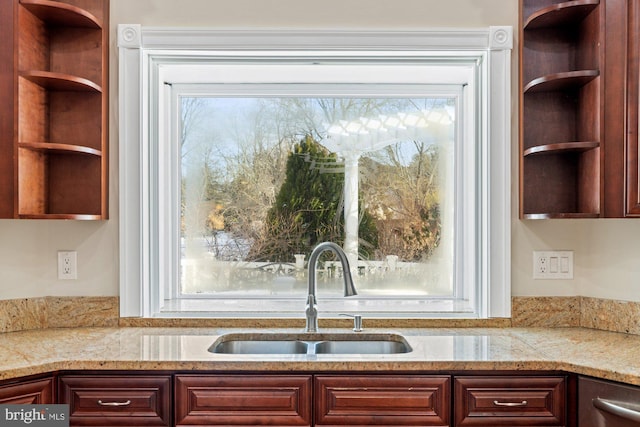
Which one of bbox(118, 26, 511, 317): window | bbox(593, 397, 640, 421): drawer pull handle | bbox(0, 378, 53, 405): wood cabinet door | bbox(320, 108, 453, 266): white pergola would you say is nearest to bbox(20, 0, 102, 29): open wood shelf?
bbox(118, 26, 511, 317): window

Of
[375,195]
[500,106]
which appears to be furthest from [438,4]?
[375,195]

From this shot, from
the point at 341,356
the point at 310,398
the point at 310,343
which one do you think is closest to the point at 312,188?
the point at 310,343

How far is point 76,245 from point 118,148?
17.3 inches

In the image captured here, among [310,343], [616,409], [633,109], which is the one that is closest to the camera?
[616,409]

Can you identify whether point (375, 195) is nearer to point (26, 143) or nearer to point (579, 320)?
point (579, 320)

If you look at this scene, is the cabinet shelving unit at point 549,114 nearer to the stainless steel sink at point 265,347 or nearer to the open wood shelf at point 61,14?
the stainless steel sink at point 265,347

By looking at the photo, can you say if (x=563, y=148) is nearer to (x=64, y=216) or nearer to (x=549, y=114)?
(x=549, y=114)

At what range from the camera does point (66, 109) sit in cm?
210

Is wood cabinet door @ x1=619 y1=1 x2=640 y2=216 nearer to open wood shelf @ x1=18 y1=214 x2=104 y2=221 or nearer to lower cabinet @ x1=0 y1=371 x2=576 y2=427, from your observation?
lower cabinet @ x1=0 y1=371 x2=576 y2=427

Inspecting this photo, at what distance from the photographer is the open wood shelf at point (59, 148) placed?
185 centimetres

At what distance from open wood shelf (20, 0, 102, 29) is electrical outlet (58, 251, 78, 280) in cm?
93

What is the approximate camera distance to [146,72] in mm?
2141

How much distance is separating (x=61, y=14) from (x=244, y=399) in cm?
158

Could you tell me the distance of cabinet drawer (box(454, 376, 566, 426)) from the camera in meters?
1.60
